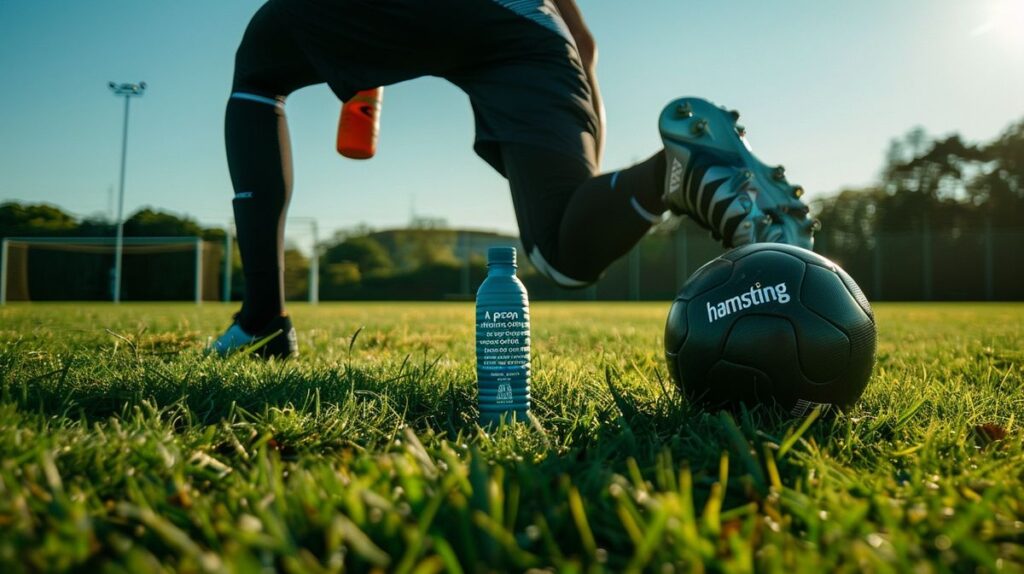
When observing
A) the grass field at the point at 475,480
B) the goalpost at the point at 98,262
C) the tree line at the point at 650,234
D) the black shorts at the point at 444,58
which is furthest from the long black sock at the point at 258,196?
the goalpost at the point at 98,262

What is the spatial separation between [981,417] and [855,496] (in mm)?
785

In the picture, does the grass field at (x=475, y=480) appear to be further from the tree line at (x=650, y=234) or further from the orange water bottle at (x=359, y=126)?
the tree line at (x=650, y=234)

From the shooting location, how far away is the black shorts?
228 centimetres

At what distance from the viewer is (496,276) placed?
1625mm

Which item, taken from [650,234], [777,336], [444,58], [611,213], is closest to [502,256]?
[777,336]

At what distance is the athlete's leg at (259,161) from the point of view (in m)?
2.45

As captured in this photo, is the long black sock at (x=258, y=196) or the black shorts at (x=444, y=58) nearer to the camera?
the black shorts at (x=444, y=58)

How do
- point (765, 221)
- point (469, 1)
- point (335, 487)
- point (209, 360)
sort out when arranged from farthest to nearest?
1. point (469, 1)
2. point (209, 360)
3. point (765, 221)
4. point (335, 487)

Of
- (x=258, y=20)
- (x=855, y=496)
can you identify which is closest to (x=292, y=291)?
(x=258, y=20)

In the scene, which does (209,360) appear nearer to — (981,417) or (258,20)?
(258,20)

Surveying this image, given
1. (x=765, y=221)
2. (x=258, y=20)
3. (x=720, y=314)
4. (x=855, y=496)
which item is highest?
(x=258, y=20)

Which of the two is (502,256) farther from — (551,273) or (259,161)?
(259,161)

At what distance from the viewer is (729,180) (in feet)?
6.47

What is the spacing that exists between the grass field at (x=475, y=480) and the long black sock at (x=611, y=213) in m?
0.66
